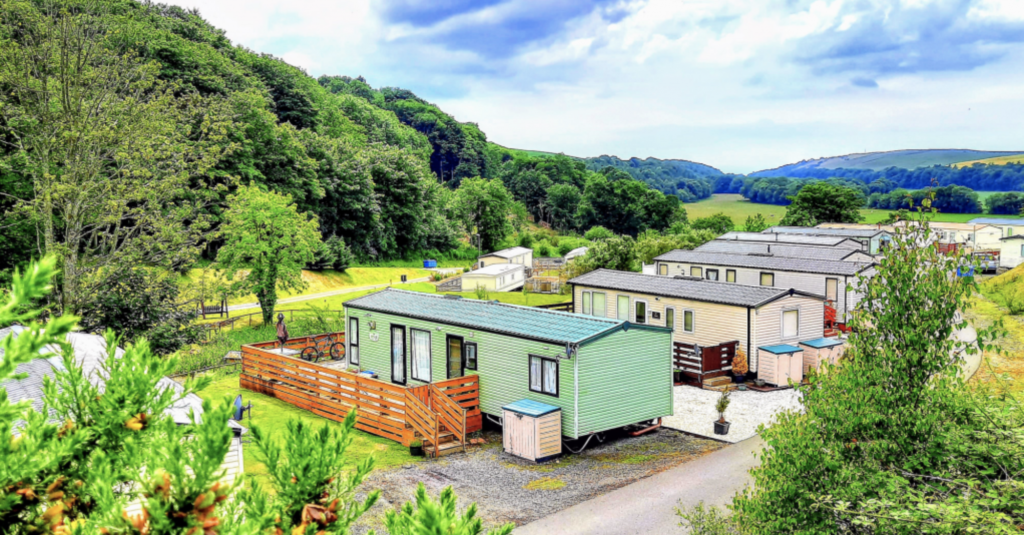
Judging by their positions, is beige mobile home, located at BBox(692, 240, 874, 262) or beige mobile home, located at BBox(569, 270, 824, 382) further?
beige mobile home, located at BBox(692, 240, 874, 262)

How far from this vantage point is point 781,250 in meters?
41.5

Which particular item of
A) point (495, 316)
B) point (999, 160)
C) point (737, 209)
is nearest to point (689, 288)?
point (495, 316)

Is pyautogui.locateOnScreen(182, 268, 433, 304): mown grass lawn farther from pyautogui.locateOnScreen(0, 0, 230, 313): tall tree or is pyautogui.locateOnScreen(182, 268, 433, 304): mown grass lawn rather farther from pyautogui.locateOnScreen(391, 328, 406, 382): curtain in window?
pyautogui.locateOnScreen(391, 328, 406, 382): curtain in window

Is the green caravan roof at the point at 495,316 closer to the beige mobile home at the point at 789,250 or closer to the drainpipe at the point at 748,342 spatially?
the drainpipe at the point at 748,342

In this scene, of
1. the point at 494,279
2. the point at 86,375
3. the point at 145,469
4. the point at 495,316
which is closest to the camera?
the point at 145,469

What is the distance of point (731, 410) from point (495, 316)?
7.39 metres

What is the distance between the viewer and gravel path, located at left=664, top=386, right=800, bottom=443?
18891 millimetres

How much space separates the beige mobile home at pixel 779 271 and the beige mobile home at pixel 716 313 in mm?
5908

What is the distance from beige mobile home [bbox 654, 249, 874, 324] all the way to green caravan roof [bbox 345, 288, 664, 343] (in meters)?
16.7

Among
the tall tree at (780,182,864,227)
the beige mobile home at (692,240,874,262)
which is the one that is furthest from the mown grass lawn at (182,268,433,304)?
the tall tree at (780,182,864,227)

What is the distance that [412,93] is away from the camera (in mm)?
183250

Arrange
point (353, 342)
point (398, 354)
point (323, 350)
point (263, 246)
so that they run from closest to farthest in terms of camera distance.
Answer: point (398, 354), point (353, 342), point (323, 350), point (263, 246)

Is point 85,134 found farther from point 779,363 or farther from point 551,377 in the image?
point 779,363

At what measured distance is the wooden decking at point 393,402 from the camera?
57.6 ft
